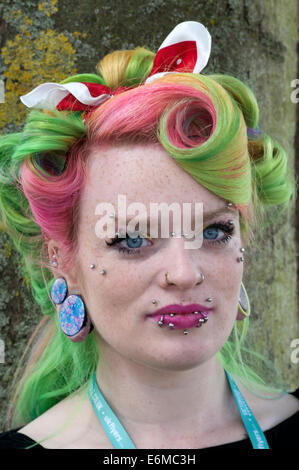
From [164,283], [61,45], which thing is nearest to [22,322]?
[164,283]

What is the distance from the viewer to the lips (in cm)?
161

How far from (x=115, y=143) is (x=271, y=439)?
95 centimetres

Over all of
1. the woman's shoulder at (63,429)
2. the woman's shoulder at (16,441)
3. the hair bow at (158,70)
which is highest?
the hair bow at (158,70)

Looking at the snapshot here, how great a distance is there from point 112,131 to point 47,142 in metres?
0.21

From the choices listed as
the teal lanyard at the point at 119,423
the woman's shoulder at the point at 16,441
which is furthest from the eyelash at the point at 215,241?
the woman's shoulder at the point at 16,441

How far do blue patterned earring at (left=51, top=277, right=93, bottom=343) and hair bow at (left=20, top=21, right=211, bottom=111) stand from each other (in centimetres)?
52

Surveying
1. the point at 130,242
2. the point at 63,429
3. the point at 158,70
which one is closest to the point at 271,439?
the point at 63,429

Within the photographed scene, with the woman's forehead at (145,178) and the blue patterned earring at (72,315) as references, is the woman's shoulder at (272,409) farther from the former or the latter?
the woman's forehead at (145,178)

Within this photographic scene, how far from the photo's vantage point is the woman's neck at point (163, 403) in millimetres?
1763

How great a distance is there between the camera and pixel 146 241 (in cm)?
165

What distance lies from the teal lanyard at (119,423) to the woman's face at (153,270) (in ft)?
0.71

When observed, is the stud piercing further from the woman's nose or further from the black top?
the black top

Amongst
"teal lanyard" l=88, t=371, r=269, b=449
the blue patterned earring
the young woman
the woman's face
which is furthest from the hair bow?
"teal lanyard" l=88, t=371, r=269, b=449
